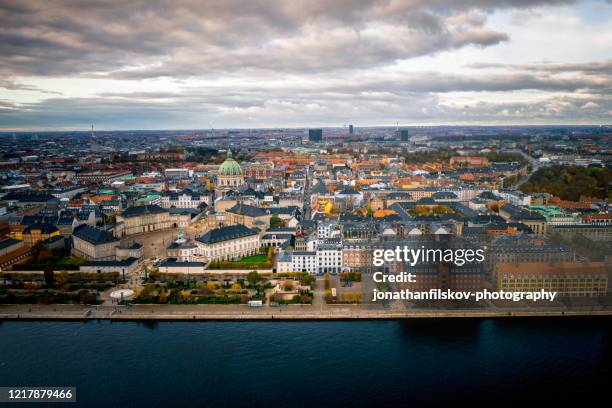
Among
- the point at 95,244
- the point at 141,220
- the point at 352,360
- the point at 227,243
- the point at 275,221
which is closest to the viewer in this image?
the point at 352,360

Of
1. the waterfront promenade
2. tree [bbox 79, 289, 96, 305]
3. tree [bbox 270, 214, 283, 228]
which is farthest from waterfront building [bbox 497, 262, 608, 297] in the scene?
tree [bbox 79, 289, 96, 305]

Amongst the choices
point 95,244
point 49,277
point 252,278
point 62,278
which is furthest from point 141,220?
point 252,278

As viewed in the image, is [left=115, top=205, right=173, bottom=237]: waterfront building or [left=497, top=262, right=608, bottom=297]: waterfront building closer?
[left=497, top=262, right=608, bottom=297]: waterfront building

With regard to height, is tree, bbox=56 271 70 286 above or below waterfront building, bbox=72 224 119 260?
below

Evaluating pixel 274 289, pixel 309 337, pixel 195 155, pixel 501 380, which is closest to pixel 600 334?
pixel 501 380

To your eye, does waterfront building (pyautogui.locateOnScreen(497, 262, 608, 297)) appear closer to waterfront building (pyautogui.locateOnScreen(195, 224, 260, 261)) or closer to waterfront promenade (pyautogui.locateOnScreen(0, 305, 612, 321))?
waterfront promenade (pyautogui.locateOnScreen(0, 305, 612, 321))

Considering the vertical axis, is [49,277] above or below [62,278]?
above

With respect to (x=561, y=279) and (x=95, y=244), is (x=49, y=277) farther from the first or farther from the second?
(x=561, y=279)

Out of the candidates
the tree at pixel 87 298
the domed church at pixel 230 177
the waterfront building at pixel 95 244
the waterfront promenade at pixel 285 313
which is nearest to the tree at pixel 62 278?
the tree at pixel 87 298

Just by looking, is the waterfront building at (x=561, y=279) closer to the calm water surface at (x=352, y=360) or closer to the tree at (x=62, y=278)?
the calm water surface at (x=352, y=360)
